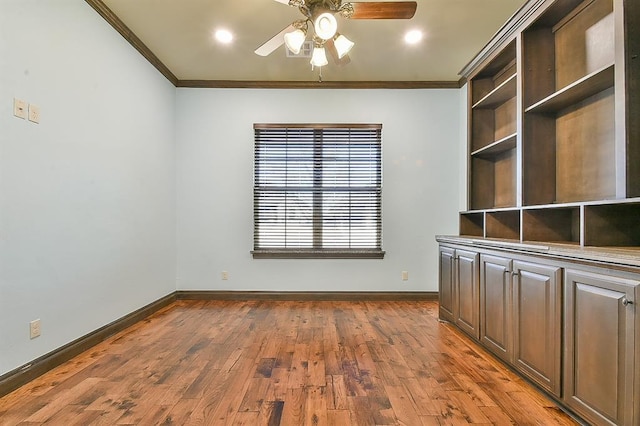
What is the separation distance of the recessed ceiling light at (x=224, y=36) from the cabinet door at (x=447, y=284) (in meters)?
3.11

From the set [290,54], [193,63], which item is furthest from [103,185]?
[290,54]

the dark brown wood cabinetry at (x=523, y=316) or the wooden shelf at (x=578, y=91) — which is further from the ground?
the wooden shelf at (x=578, y=91)

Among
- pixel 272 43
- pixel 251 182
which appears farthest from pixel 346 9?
pixel 251 182

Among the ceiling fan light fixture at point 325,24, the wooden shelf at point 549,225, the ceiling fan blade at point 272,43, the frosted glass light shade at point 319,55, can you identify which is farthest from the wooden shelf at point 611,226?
the ceiling fan blade at point 272,43

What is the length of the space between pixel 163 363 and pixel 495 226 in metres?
2.95

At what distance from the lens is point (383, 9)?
2209 millimetres

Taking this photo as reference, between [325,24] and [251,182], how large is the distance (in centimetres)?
264

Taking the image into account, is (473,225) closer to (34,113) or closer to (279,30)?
(279,30)

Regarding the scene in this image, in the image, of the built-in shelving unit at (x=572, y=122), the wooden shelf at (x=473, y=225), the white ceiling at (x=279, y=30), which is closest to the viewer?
the built-in shelving unit at (x=572, y=122)

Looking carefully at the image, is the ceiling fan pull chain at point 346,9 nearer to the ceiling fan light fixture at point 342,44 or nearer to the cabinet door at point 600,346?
the ceiling fan light fixture at point 342,44

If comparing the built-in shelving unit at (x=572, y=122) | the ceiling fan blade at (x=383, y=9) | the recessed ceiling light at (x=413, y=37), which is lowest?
the built-in shelving unit at (x=572, y=122)

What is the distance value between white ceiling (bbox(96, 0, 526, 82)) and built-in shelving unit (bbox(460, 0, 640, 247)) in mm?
440

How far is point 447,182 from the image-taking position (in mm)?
4430

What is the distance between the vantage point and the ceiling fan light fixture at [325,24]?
208 centimetres
